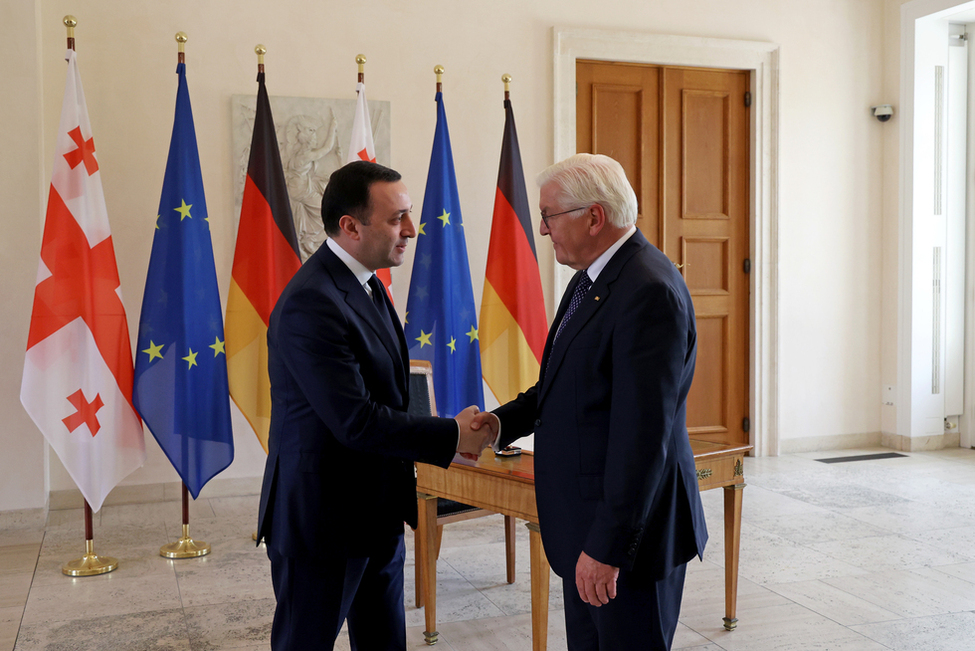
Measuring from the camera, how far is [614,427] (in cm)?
181

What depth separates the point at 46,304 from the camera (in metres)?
4.05

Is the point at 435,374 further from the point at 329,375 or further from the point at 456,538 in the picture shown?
the point at 329,375

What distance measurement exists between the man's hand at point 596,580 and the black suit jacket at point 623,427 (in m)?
0.02

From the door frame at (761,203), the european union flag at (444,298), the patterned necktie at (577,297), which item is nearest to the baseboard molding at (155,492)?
the european union flag at (444,298)

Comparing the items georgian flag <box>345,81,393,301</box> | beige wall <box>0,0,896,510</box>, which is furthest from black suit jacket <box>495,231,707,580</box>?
beige wall <box>0,0,896,510</box>

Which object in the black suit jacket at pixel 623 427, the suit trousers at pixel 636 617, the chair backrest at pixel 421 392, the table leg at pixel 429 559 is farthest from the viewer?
the chair backrest at pixel 421 392

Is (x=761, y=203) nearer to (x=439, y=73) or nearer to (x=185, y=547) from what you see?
(x=439, y=73)

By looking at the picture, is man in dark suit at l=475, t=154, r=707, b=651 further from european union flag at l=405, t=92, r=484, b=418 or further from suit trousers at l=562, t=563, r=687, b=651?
european union flag at l=405, t=92, r=484, b=418

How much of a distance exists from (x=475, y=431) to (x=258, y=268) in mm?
2703

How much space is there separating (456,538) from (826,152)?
442cm

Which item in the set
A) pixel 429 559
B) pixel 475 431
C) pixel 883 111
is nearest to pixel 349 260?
pixel 475 431

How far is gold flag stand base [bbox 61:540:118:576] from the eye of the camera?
157 inches

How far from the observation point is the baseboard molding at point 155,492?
5145 millimetres

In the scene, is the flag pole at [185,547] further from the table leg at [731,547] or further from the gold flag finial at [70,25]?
the table leg at [731,547]
